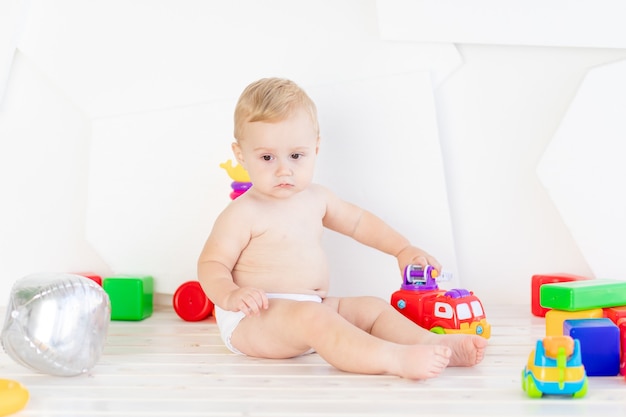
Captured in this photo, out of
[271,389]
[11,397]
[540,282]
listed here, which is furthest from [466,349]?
[11,397]

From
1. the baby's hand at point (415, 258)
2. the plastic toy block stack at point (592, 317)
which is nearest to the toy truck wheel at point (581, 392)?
the plastic toy block stack at point (592, 317)

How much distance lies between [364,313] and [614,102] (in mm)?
875

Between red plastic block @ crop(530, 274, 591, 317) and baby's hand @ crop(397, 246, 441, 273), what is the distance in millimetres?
333

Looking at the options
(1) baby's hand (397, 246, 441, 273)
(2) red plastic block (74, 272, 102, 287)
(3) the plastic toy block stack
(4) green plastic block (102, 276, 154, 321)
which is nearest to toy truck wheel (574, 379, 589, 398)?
(3) the plastic toy block stack

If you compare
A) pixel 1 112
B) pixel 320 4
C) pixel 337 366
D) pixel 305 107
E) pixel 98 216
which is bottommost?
pixel 337 366

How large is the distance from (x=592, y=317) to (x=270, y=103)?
766 mm

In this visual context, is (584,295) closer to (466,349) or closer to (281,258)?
(466,349)

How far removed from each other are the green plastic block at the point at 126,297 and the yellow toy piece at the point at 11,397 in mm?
734

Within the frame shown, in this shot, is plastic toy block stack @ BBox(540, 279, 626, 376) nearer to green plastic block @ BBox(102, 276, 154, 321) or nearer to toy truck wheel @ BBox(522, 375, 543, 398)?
toy truck wheel @ BBox(522, 375, 543, 398)

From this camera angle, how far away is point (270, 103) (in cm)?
163

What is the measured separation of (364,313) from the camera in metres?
1.62

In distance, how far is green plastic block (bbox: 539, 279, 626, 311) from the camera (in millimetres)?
1525

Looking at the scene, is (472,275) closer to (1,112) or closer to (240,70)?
(240,70)

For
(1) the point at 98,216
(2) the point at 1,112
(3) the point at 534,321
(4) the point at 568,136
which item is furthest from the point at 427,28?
(2) the point at 1,112
